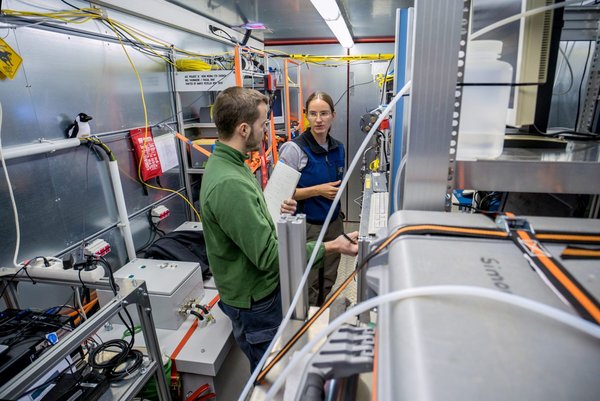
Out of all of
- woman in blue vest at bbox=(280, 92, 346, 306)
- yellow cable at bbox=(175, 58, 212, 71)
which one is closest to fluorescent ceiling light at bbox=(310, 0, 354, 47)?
woman in blue vest at bbox=(280, 92, 346, 306)

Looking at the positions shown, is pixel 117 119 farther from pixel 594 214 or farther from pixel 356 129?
pixel 356 129

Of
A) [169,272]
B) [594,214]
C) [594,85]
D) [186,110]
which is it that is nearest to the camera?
[594,214]

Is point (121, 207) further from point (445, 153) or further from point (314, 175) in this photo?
point (445, 153)

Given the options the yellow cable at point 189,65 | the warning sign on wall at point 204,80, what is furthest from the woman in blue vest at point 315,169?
the yellow cable at point 189,65

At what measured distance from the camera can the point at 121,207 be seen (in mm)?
2242

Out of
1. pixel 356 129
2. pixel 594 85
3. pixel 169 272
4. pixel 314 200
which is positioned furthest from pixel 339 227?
pixel 356 129

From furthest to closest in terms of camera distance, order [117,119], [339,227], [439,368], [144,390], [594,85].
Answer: [339,227]
[117,119]
[144,390]
[594,85]
[439,368]

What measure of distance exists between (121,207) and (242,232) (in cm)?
135

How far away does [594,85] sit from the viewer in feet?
3.31

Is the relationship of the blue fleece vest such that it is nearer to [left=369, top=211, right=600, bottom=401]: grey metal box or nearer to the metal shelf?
the metal shelf

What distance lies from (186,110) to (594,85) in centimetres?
304

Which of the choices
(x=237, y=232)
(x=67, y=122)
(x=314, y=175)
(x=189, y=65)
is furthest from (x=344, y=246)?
(x=189, y=65)

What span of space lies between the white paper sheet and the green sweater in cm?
18

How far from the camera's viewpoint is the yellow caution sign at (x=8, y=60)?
1542 millimetres
